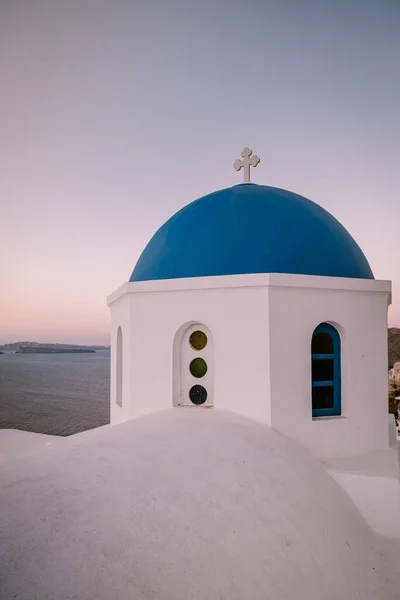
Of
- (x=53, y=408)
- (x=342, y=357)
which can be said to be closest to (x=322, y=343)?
(x=342, y=357)

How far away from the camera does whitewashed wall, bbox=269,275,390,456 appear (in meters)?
5.92

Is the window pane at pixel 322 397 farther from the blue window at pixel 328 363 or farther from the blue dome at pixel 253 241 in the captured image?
the blue dome at pixel 253 241

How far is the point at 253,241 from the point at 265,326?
1350 mm

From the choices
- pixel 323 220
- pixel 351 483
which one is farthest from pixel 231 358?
pixel 323 220

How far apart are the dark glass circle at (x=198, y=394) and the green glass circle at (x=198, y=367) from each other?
19 centimetres

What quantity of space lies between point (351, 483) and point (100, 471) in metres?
3.48

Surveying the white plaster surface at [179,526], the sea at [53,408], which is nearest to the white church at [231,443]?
the white plaster surface at [179,526]

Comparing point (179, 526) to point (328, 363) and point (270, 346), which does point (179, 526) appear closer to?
point (270, 346)

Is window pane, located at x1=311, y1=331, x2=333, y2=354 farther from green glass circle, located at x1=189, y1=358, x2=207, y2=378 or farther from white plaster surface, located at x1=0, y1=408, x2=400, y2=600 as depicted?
white plaster surface, located at x1=0, y1=408, x2=400, y2=600

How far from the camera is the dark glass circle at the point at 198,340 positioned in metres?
6.50

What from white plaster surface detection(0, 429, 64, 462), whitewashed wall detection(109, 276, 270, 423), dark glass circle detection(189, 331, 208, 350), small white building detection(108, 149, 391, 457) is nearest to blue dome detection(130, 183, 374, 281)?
small white building detection(108, 149, 391, 457)

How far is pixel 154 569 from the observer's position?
2.59 meters

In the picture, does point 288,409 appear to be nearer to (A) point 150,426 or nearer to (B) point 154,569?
(A) point 150,426

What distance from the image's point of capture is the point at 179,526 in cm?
305
